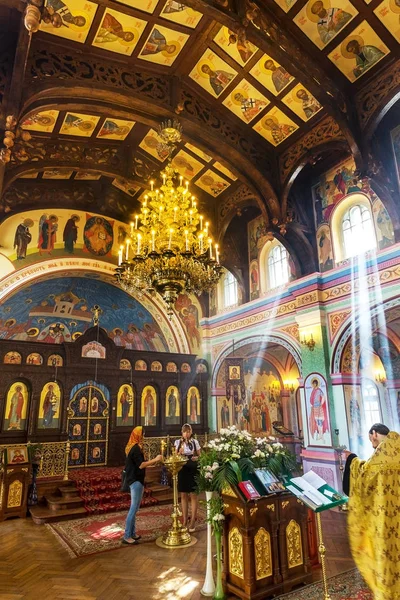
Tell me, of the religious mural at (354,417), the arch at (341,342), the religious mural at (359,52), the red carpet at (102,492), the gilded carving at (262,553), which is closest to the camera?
the gilded carving at (262,553)

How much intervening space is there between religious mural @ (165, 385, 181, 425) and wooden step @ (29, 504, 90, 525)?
5.19 meters

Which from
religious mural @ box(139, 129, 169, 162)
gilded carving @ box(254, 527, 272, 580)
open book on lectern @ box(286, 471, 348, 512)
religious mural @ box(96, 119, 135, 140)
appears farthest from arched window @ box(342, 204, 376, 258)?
gilded carving @ box(254, 527, 272, 580)

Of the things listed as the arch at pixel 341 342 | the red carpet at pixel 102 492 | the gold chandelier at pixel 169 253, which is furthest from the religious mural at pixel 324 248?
the red carpet at pixel 102 492

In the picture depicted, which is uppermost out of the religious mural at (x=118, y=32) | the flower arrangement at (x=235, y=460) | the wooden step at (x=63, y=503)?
the religious mural at (x=118, y=32)

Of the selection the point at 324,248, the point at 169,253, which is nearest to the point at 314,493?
the point at 169,253

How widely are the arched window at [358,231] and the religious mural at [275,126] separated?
8.47ft

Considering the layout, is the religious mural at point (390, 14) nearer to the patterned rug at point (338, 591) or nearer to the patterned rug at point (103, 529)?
the patterned rug at point (338, 591)

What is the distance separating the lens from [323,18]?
7191 mm

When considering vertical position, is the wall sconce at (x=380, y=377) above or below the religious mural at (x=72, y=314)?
below

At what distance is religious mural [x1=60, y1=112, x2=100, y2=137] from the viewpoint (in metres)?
9.73

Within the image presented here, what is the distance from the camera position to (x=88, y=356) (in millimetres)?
12461

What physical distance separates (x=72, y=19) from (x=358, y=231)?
767cm

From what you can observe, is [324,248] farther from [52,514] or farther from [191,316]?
[52,514]

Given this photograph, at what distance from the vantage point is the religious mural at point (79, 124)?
31.9ft
